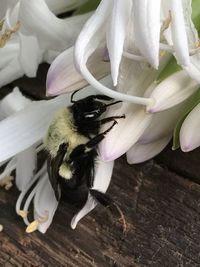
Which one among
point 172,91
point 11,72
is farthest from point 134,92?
point 11,72

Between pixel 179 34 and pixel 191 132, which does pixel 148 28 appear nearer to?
pixel 179 34

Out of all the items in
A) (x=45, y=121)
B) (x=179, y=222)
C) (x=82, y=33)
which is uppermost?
(x=82, y=33)

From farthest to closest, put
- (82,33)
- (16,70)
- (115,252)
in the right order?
(16,70) → (115,252) → (82,33)

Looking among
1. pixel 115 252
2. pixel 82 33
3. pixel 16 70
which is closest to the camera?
pixel 82 33

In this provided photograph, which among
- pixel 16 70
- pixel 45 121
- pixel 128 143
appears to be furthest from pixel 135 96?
pixel 16 70

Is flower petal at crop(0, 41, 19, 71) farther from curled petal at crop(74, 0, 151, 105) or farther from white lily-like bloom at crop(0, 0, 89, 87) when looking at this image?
curled petal at crop(74, 0, 151, 105)

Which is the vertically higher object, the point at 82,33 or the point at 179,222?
the point at 82,33

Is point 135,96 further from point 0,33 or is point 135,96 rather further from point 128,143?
point 0,33
